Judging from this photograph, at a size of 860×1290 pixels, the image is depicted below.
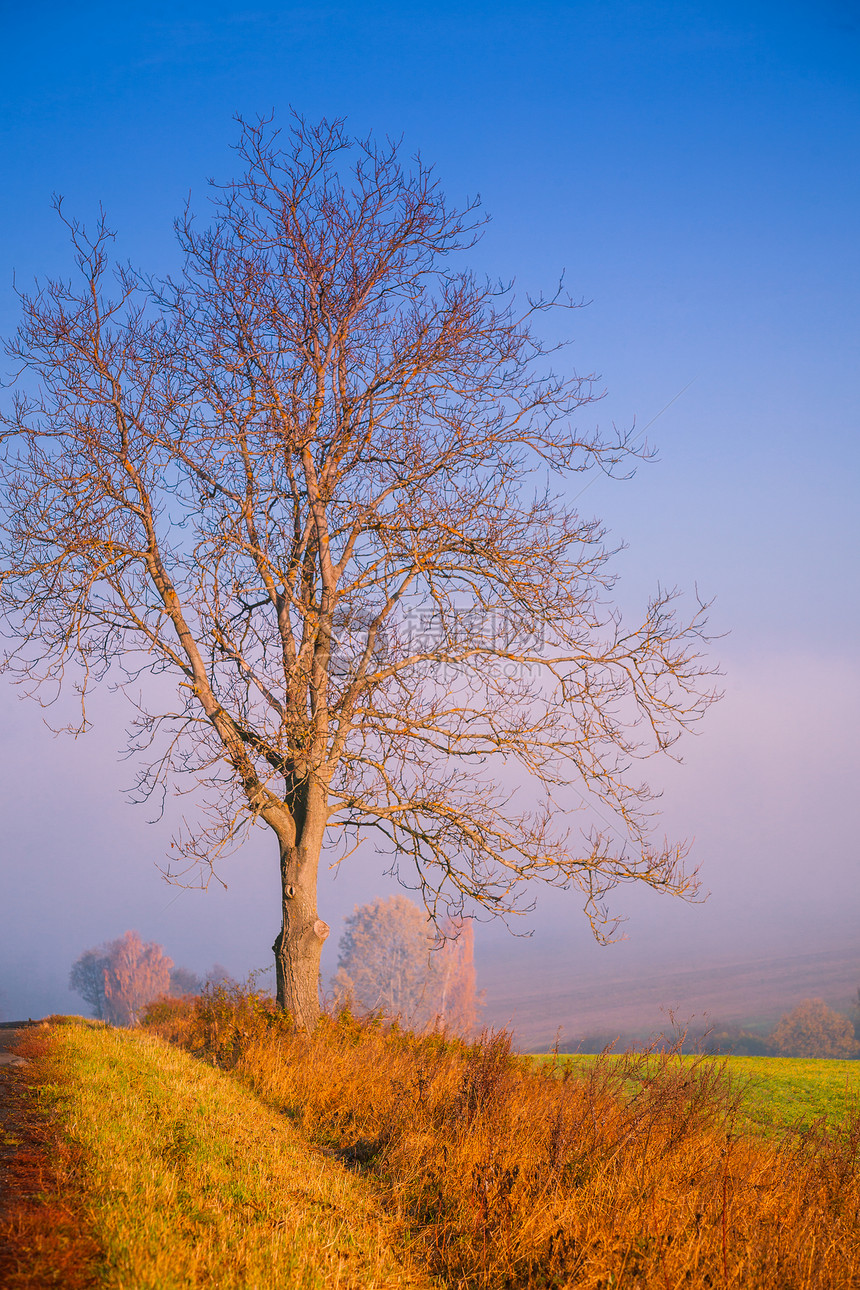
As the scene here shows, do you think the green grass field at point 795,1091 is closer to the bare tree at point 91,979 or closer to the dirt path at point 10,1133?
the dirt path at point 10,1133

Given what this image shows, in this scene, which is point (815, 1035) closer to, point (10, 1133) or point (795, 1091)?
point (795, 1091)

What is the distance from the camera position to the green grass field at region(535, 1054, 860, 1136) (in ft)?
42.1

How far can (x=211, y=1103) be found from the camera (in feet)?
19.6

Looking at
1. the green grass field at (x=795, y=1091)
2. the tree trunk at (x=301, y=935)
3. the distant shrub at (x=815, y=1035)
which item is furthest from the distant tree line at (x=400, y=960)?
the tree trunk at (x=301, y=935)

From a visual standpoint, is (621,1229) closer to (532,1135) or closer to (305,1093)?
(532,1135)

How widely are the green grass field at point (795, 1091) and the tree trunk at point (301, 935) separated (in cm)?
427

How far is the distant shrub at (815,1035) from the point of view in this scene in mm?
47344

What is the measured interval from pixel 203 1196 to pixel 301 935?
5.73 metres

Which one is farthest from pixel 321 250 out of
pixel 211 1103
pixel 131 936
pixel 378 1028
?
pixel 131 936

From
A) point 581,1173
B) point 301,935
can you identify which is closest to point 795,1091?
point 301,935

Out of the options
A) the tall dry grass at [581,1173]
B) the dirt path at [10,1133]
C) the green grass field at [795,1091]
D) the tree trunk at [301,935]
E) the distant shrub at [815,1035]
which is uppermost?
the tree trunk at [301,935]

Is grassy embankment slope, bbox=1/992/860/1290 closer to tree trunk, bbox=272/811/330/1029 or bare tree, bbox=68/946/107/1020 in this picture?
tree trunk, bbox=272/811/330/1029

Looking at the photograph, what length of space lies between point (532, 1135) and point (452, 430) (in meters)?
8.45

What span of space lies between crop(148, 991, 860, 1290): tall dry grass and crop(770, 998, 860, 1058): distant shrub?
167 feet
